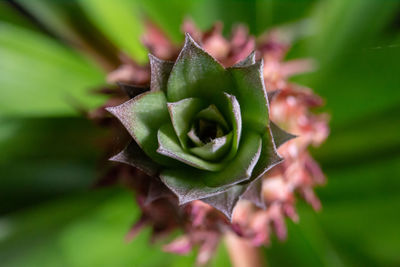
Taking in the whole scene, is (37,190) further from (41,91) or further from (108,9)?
(108,9)

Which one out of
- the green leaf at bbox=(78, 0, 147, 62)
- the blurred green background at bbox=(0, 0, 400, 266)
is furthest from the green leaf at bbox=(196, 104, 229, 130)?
the green leaf at bbox=(78, 0, 147, 62)

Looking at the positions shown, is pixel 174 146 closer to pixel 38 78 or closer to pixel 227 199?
pixel 227 199

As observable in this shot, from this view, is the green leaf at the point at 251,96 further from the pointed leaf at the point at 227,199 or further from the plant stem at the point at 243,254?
the plant stem at the point at 243,254

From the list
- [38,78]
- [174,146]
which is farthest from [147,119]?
[38,78]

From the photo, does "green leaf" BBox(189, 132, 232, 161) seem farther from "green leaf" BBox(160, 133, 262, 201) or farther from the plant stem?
the plant stem

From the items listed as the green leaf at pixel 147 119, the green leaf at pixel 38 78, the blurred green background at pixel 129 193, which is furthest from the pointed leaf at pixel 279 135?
the green leaf at pixel 38 78

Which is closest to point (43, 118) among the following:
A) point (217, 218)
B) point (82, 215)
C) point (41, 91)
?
point (41, 91)
